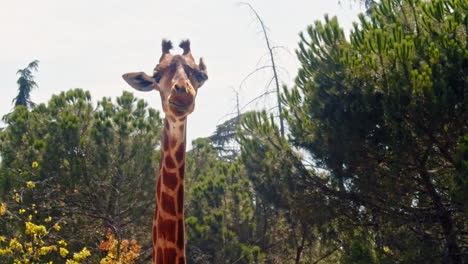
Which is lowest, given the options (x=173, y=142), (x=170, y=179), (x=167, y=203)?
(x=167, y=203)

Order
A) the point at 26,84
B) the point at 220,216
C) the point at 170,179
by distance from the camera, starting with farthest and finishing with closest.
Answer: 1. the point at 26,84
2. the point at 220,216
3. the point at 170,179

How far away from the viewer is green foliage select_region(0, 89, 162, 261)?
45.3 ft

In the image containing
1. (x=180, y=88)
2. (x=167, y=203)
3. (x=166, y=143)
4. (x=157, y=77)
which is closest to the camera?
(x=180, y=88)

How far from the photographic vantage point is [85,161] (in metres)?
14.4

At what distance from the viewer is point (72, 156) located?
47.0 ft

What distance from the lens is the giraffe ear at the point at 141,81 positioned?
6465 mm

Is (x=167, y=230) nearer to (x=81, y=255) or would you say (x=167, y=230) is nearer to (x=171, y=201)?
(x=171, y=201)

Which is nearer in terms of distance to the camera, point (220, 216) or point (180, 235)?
point (180, 235)

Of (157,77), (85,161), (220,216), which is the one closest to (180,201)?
(157,77)

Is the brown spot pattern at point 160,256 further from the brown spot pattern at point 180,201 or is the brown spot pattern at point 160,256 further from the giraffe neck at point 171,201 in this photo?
the brown spot pattern at point 180,201

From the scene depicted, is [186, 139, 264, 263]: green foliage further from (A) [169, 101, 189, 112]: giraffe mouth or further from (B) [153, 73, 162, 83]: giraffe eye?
(A) [169, 101, 189, 112]: giraffe mouth

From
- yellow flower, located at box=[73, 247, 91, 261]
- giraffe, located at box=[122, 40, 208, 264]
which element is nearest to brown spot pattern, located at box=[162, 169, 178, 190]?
giraffe, located at box=[122, 40, 208, 264]

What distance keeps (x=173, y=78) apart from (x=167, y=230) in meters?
1.79

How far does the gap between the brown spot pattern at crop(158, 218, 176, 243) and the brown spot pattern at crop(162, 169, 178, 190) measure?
42 centimetres
